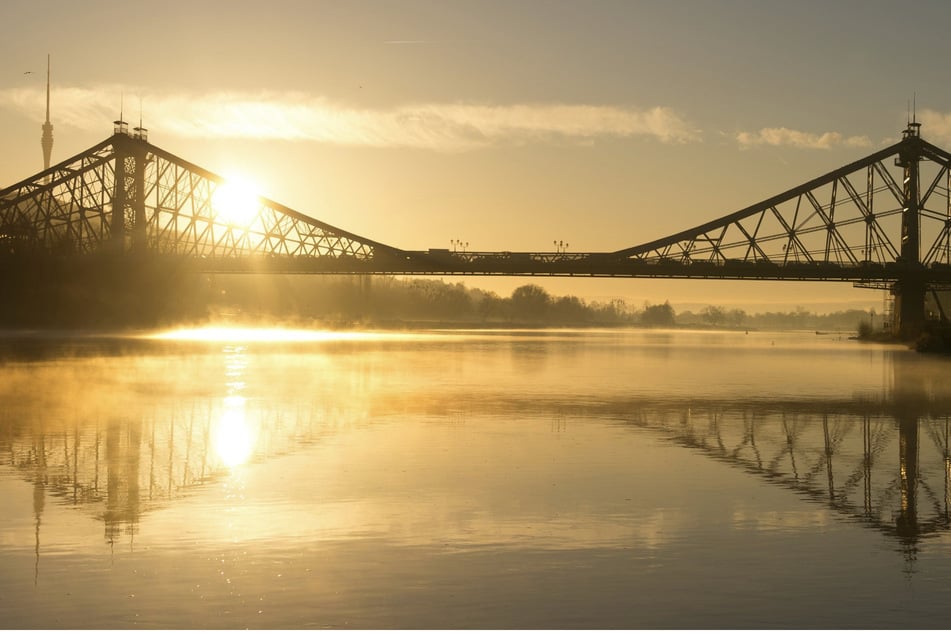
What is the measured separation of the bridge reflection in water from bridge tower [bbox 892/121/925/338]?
8353 centimetres

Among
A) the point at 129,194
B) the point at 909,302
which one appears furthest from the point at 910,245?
the point at 129,194

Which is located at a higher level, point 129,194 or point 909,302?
point 129,194

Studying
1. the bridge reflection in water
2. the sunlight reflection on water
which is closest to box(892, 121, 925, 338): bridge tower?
the sunlight reflection on water

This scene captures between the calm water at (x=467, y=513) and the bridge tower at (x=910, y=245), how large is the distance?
291ft

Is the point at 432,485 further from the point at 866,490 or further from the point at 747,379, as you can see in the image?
the point at 747,379

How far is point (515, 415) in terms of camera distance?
3512 centimetres

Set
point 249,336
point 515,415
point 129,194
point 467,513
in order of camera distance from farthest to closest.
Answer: point 129,194 < point 249,336 < point 515,415 < point 467,513

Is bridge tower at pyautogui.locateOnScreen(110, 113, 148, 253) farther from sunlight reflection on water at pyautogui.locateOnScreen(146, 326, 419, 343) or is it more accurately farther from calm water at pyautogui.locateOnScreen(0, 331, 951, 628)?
calm water at pyautogui.locateOnScreen(0, 331, 951, 628)

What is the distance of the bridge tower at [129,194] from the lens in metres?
145

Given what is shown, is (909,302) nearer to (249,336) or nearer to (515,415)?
(249,336)

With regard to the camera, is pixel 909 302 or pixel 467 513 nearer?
pixel 467 513

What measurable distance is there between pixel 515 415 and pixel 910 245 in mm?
107514

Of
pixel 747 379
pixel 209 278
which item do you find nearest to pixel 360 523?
pixel 747 379

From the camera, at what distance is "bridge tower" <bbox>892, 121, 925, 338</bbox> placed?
4872 inches
